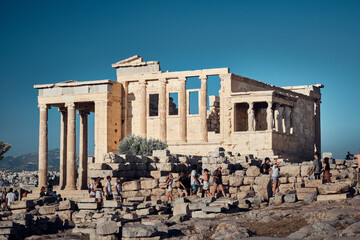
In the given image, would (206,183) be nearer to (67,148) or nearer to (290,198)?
(290,198)

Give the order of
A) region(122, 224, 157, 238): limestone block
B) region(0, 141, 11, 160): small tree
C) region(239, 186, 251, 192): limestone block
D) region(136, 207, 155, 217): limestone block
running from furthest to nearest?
region(0, 141, 11, 160): small tree < region(239, 186, 251, 192): limestone block < region(136, 207, 155, 217): limestone block < region(122, 224, 157, 238): limestone block

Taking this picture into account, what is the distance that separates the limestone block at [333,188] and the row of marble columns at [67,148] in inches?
869

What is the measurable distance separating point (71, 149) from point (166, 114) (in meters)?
6.07

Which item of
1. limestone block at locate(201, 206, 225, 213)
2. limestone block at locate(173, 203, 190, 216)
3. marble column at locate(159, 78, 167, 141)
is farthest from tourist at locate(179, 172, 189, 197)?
marble column at locate(159, 78, 167, 141)

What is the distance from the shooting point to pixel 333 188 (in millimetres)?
19234

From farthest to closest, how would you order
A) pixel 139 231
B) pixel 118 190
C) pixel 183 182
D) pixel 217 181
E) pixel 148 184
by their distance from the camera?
1. pixel 148 184
2. pixel 183 182
3. pixel 118 190
4. pixel 217 181
5. pixel 139 231

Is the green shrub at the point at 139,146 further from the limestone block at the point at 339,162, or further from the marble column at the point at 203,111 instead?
the limestone block at the point at 339,162

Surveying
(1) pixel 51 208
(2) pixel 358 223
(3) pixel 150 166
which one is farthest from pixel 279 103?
(2) pixel 358 223

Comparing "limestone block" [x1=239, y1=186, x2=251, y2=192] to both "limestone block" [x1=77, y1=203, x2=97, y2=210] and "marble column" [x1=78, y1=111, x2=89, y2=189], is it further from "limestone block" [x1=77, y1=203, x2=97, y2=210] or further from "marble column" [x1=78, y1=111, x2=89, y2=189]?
"marble column" [x1=78, y1=111, x2=89, y2=189]

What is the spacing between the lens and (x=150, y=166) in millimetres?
26453

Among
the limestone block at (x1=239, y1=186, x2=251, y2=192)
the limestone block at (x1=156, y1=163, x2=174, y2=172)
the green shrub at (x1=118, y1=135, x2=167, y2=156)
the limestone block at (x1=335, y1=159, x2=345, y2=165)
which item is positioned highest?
the green shrub at (x1=118, y1=135, x2=167, y2=156)

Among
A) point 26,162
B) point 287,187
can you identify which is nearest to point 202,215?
point 287,187

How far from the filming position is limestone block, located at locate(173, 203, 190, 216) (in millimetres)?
18734

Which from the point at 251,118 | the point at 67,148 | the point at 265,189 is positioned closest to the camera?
the point at 265,189
